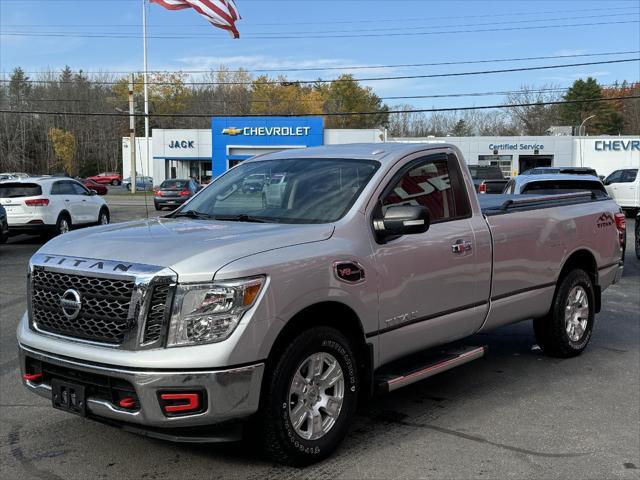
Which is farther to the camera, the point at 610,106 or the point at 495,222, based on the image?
the point at 610,106

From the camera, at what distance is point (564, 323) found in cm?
645

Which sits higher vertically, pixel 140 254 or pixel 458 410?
pixel 140 254

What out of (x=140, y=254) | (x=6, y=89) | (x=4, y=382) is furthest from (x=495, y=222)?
(x=6, y=89)

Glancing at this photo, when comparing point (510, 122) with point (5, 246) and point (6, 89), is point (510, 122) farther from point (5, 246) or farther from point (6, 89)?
point (5, 246)

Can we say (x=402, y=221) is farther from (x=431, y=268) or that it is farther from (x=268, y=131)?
(x=268, y=131)

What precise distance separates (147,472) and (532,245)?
3.69 m

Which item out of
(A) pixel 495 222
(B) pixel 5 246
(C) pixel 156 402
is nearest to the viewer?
(C) pixel 156 402

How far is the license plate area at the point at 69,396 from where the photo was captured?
12.1 feet

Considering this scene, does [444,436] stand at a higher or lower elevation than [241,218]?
lower

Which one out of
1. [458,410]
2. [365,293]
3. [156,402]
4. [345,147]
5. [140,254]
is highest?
[345,147]

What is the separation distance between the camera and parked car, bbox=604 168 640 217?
947 inches

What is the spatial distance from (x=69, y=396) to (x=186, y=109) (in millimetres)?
97018

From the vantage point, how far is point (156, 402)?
3461mm

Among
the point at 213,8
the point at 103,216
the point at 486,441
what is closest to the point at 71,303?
the point at 486,441
